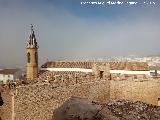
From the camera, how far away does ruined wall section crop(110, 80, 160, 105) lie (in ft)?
70.2

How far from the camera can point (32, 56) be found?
27125 millimetres

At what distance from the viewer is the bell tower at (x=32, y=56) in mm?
26641

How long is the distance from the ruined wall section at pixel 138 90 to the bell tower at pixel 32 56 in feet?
24.5

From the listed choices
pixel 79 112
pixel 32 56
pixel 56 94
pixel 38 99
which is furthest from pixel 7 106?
pixel 32 56

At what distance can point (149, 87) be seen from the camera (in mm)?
21500

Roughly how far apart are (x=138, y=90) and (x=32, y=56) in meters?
9.67

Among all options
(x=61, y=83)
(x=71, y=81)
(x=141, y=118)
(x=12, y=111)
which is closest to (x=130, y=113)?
(x=141, y=118)

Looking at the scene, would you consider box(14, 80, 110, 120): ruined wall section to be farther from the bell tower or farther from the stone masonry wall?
the bell tower

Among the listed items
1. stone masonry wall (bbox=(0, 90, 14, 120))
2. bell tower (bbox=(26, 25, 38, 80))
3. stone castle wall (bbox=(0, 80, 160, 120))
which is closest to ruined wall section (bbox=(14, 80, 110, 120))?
stone castle wall (bbox=(0, 80, 160, 120))

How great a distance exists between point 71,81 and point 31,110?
14.1ft

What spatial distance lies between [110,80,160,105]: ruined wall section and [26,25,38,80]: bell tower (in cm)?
748

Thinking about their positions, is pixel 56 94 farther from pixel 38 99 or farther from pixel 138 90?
pixel 138 90

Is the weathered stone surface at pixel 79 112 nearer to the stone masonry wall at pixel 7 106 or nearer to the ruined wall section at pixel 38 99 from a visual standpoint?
the stone masonry wall at pixel 7 106

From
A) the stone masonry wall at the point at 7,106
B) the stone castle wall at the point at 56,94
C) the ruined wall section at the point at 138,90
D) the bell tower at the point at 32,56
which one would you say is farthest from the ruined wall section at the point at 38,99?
the bell tower at the point at 32,56
